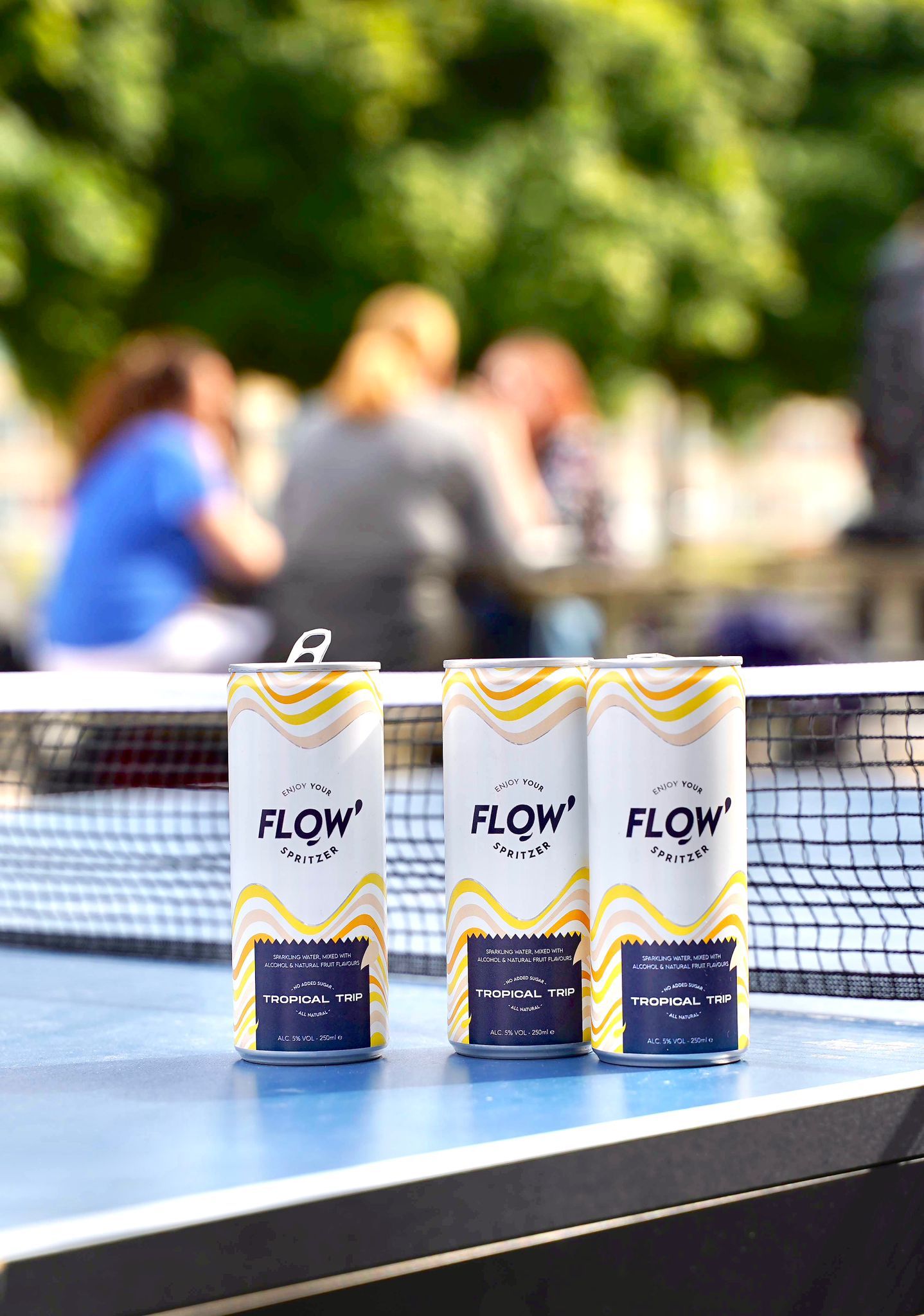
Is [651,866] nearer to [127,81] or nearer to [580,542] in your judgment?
[580,542]

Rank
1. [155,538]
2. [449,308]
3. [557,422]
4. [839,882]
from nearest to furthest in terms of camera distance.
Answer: [839,882]
[155,538]
[557,422]
[449,308]

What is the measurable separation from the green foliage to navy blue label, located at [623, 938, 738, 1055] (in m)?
10.3

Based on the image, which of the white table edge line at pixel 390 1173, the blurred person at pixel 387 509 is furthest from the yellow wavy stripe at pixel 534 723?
the blurred person at pixel 387 509

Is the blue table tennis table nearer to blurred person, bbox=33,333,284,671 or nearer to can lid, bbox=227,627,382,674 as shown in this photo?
can lid, bbox=227,627,382,674

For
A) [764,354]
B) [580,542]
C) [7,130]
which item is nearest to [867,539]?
[580,542]

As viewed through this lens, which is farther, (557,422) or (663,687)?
(557,422)

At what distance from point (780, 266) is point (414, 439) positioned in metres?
11.9

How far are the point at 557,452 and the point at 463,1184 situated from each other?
→ 6.14 metres

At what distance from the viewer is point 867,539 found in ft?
25.6

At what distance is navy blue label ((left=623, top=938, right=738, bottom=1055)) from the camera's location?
1.13 meters

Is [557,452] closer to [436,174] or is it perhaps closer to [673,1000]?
[673,1000]

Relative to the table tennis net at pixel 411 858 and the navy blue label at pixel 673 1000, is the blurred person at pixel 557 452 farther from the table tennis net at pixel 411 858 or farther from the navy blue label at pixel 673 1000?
the navy blue label at pixel 673 1000

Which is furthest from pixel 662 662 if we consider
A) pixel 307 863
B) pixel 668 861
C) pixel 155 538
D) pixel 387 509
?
pixel 387 509

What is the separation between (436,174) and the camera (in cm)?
1396
